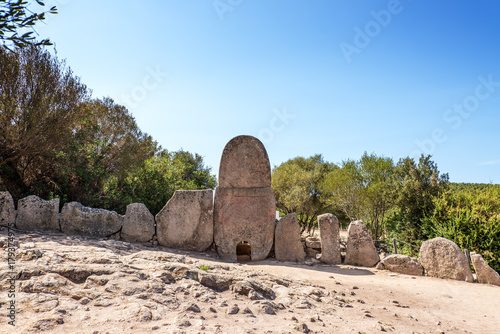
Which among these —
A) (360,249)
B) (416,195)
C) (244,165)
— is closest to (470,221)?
(416,195)

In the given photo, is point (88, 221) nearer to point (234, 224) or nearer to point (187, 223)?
point (187, 223)

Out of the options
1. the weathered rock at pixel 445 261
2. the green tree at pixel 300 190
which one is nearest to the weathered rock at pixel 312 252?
the weathered rock at pixel 445 261

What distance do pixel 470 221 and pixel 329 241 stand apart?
506cm

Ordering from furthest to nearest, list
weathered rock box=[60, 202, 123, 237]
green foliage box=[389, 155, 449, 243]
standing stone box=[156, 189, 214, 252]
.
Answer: green foliage box=[389, 155, 449, 243]
standing stone box=[156, 189, 214, 252]
weathered rock box=[60, 202, 123, 237]

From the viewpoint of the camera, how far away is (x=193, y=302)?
4180 millimetres

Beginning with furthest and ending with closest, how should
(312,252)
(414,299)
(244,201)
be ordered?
(312,252), (244,201), (414,299)

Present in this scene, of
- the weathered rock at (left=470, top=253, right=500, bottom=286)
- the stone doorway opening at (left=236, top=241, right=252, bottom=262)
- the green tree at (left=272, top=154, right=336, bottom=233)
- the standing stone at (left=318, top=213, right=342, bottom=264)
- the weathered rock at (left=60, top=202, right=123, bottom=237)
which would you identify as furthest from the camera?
the green tree at (left=272, top=154, right=336, bottom=233)

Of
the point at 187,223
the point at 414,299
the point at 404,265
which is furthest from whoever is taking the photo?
the point at 187,223

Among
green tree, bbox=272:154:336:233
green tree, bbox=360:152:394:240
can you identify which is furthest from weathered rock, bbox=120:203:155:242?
green tree, bbox=272:154:336:233

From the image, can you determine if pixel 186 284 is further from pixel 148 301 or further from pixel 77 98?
pixel 77 98

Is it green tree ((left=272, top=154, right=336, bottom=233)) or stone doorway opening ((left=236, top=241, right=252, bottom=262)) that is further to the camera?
green tree ((left=272, top=154, right=336, bottom=233))

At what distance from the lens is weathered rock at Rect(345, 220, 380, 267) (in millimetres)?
9133

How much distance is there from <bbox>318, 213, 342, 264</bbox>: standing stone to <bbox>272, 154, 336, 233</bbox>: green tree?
1406 centimetres

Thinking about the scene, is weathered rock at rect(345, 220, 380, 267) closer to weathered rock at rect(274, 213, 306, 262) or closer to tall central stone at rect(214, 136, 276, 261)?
weathered rock at rect(274, 213, 306, 262)
